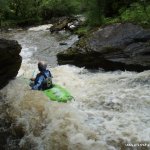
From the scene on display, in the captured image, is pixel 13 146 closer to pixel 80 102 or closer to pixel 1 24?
pixel 80 102

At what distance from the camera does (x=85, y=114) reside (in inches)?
335

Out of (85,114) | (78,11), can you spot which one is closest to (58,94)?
(85,114)

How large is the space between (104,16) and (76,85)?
33.0ft

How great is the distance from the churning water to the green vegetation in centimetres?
517

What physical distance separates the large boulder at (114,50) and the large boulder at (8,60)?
384 centimetres

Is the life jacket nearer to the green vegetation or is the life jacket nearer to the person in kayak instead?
the person in kayak

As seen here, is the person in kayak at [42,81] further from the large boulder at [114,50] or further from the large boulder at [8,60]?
the large boulder at [114,50]

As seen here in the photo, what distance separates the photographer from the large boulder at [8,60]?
31.7 ft

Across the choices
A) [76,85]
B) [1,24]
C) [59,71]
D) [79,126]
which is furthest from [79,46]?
[1,24]

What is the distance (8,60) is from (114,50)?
5116 mm

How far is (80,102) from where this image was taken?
30.6 feet

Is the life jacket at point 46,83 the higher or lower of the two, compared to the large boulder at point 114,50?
higher

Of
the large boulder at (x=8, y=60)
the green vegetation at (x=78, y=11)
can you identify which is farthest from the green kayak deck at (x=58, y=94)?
the green vegetation at (x=78, y=11)

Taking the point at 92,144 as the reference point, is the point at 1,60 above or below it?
above
